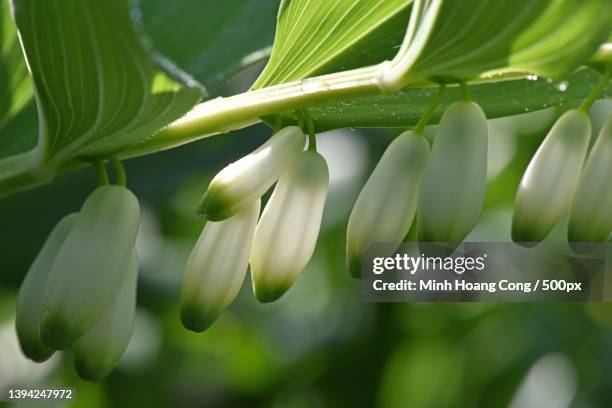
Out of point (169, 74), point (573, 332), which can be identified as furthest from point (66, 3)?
point (573, 332)

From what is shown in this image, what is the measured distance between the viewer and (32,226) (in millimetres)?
1671

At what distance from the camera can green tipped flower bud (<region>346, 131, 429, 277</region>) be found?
24.6 inches

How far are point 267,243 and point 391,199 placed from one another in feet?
0.33

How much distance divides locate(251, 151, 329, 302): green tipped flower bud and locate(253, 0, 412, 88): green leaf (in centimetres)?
7

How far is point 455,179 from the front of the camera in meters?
0.60

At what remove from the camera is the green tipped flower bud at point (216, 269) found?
648 millimetres

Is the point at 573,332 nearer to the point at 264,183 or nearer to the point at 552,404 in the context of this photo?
the point at 552,404

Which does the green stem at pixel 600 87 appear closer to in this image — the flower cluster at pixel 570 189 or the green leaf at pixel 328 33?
the flower cluster at pixel 570 189

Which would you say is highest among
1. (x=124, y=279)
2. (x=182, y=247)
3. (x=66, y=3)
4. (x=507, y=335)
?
(x=182, y=247)

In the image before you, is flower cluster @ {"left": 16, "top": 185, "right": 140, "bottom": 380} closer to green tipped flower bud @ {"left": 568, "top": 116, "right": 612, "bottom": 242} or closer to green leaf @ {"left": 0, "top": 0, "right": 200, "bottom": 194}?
green leaf @ {"left": 0, "top": 0, "right": 200, "bottom": 194}

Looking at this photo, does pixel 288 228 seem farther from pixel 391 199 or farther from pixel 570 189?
pixel 570 189

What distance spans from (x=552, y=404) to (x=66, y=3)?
1.67m

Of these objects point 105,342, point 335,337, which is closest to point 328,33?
point 105,342

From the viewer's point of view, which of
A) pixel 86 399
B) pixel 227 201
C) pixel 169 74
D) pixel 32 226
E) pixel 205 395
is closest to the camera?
pixel 169 74
